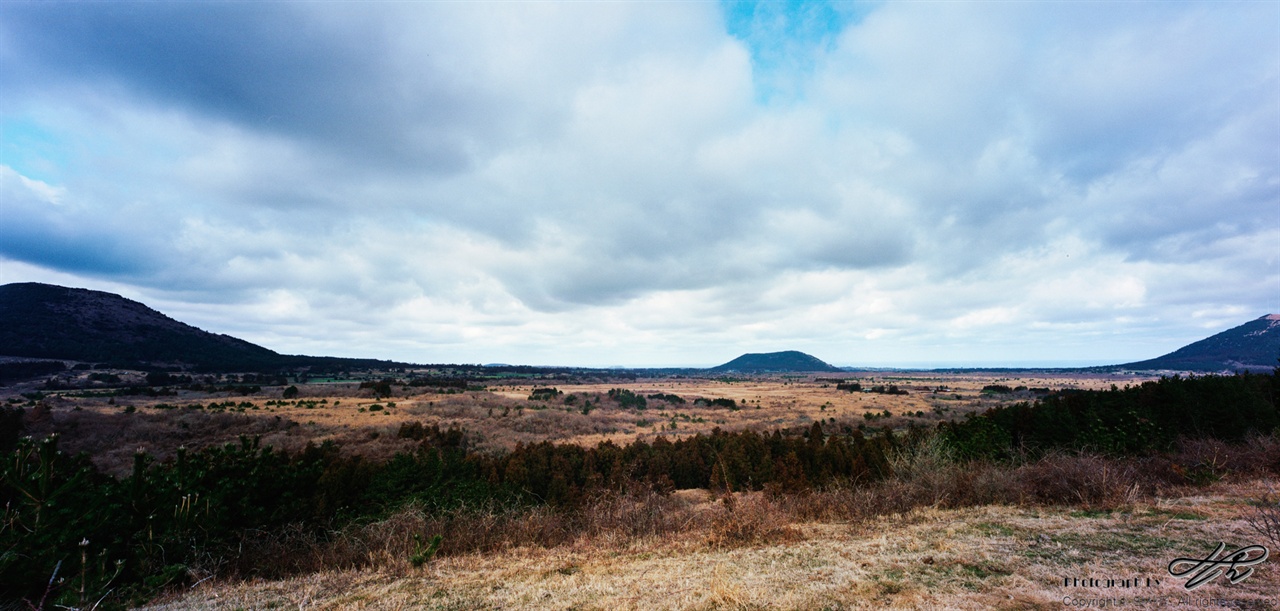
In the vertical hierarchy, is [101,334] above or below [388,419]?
above

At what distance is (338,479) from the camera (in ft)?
41.5

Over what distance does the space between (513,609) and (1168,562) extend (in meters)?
8.09

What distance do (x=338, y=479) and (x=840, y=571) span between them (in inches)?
500

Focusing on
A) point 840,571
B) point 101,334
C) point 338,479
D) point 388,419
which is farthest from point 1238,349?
point 101,334

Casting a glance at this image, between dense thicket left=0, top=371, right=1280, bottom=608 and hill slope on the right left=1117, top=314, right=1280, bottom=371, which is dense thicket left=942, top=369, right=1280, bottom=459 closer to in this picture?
dense thicket left=0, top=371, right=1280, bottom=608

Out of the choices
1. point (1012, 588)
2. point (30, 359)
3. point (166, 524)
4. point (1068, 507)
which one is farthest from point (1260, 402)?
point (30, 359)

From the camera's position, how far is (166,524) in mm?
6891

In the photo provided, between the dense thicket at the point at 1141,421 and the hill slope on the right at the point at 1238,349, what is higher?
the hill slope on the right at the point at 1238,349

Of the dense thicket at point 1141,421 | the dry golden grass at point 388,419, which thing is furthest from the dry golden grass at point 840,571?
the dry golden grass at point 388,419

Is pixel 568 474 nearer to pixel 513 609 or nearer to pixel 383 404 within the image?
pixel 513 609

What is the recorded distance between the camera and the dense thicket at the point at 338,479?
5289mm

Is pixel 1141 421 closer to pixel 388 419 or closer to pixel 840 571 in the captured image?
pixel 840 571
